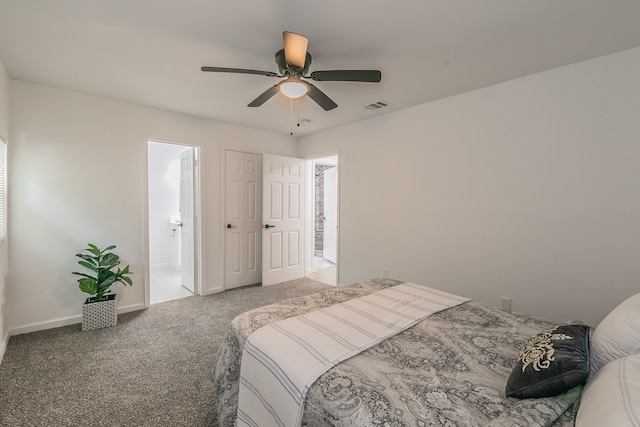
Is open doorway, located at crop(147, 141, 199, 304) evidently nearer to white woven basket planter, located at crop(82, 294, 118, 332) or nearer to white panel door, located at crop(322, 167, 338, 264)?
white woven basket planter, located at crop(82, 294, 118, 332)

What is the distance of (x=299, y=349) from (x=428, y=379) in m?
0.53

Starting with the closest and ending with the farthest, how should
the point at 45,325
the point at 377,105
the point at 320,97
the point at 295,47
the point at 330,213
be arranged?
the point at 295,47, the point at 320,97, the point at 45,325, the point at 377,105, the point at 330,213

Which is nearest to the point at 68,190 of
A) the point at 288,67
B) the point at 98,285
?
the point at 98,285

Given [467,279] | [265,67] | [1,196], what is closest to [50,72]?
[1,196]

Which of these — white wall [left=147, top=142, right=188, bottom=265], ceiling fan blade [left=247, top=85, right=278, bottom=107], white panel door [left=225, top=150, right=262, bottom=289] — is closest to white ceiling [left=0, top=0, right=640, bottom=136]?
ceiling fan blade [left=247, top=85, right=278, bottom=107]

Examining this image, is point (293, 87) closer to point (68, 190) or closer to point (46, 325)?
point (68, 190)

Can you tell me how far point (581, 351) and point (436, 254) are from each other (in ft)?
7.06

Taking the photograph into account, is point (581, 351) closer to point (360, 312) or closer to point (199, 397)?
point (360, 312)

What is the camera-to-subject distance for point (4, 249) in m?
2.44

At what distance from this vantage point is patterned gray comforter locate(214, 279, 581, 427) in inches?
34.4

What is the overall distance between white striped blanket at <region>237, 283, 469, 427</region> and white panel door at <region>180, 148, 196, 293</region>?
2.92 m

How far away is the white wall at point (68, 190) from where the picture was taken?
2.63 m

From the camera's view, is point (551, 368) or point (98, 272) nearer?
point (551, 368)

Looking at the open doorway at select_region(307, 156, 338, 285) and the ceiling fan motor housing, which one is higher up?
the ceiling fan motor housing
